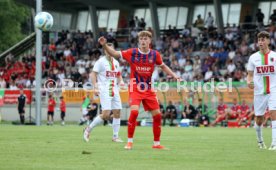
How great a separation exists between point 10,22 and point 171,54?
17.1 meters

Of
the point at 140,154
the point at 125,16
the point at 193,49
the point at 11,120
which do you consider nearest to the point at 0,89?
the point at 11,120

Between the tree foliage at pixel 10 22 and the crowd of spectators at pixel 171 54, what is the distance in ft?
9.74

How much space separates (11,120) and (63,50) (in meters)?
10.3

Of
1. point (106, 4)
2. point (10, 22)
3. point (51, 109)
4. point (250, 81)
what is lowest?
point (51, 109)

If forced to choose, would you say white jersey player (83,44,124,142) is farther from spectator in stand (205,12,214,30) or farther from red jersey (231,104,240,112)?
spectator in stand (205,12,214,30)

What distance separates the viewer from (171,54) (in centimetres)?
4228

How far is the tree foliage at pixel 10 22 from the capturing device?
52188mm

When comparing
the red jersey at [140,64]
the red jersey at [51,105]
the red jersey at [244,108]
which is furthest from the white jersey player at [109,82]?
the red jersey at [51,105]

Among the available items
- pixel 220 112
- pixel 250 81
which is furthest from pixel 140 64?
pixel 220 112

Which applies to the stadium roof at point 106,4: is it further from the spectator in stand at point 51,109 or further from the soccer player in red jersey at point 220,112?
the soccer player in red jersey at point 220,112

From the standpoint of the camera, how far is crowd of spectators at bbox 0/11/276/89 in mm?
38938

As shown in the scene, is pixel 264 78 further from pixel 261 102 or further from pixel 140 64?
pixel 140 64

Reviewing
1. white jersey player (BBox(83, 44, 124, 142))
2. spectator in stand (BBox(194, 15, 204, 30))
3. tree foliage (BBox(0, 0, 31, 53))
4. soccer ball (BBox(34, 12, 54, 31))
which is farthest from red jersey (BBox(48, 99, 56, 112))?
white jersey player (BBox(83, 44, 124, 142))

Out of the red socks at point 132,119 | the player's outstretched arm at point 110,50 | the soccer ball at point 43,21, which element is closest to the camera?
the player's outstretched arm at point 110,50
